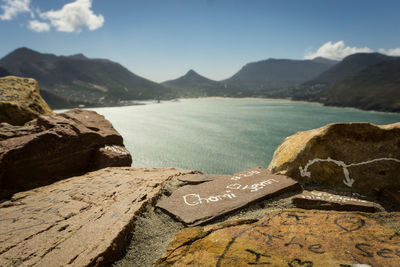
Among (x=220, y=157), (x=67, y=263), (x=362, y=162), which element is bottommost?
(x=220, y=157)

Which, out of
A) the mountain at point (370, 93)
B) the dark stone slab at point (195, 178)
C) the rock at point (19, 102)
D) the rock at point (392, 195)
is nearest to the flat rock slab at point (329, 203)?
the rock at point (392, 195)

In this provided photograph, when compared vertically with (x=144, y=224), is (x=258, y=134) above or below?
below

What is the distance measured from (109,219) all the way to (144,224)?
74 centimetres

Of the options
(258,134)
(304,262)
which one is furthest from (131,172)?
(258,134)

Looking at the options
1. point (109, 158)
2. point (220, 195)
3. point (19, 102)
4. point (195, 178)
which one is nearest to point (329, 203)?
point (220, 195)

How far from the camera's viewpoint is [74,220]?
4902 mm

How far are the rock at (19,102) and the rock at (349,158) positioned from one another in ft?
44.0

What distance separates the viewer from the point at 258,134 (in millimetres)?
57719

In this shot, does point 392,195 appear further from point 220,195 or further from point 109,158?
point 109,158

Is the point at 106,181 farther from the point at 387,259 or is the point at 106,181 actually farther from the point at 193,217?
the point at 387,259

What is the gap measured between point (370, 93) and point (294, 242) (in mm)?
193725

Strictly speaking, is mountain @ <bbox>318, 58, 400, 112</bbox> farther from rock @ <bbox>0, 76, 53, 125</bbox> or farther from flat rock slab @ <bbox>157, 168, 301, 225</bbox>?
rock @ <bbox>0, 76, 53, 125</bbox>

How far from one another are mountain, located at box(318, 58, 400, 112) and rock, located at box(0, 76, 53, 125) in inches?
6190

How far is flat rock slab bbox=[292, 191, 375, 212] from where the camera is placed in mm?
4805
